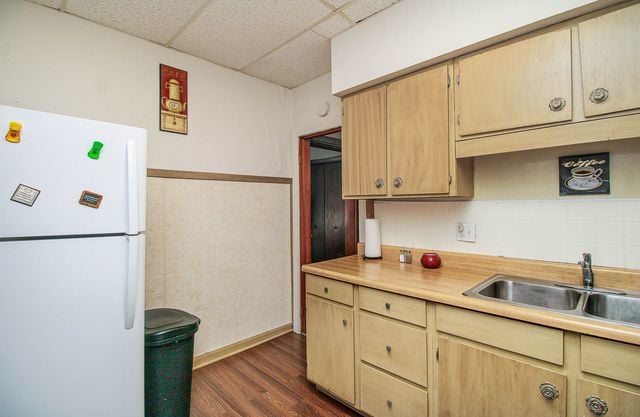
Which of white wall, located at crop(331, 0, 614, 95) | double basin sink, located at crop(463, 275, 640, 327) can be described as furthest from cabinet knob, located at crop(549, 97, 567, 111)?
double basin sink, located at crop(463, 275, 640, 327)

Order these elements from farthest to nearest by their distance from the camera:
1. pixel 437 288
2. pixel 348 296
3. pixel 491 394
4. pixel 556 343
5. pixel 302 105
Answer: pixel 302 105, pixel 348 296, pixel 437 288, pixel 491 394, pixel 556 343

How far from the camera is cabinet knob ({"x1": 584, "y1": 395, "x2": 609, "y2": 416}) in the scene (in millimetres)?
1070

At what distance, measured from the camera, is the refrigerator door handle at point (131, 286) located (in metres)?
1.45

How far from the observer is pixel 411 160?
6.18 ft

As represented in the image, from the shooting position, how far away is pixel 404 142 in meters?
1.91

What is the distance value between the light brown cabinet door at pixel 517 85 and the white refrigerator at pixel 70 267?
5.74ft

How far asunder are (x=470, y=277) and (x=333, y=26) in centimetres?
189

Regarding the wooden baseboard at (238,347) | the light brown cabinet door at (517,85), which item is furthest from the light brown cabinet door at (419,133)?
the wooden baseboard at (238,347)

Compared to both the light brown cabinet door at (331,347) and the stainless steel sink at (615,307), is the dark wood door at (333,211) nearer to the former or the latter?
the light brown cabinet door at (331,347)

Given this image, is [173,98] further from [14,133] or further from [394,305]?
[394,305]

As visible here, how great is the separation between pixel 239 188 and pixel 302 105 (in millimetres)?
1101

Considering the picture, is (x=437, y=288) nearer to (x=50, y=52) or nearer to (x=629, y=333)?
(x=629, y=333)

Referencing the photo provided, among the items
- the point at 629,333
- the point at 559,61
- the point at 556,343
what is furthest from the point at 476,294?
the point at 559,61

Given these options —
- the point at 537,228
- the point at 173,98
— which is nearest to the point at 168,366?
the point at 173,98
